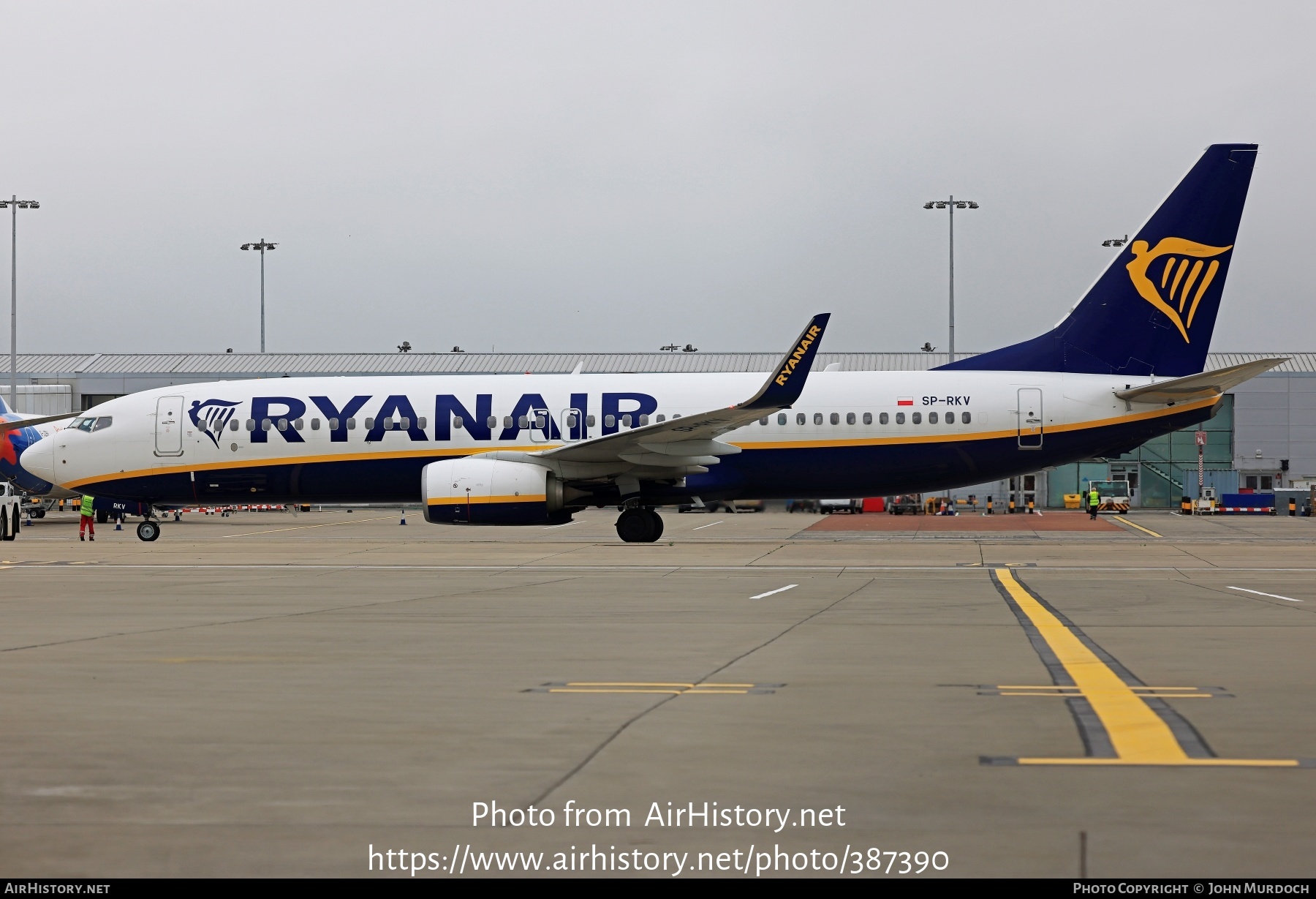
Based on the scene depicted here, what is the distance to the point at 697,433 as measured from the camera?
2634 centimetres

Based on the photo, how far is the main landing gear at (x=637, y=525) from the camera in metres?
28.0

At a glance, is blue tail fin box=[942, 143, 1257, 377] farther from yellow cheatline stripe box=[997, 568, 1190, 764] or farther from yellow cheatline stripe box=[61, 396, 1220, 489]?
yellow cheatline stripe box=[997, 568, 1190, 764]

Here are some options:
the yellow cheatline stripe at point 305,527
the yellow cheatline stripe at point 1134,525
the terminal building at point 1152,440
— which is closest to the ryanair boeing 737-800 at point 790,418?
the yellow cheatline stripe at point 305,527

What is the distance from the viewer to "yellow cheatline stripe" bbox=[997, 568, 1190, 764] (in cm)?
603

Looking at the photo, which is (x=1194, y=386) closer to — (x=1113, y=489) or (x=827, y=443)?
(x=827, y=443)

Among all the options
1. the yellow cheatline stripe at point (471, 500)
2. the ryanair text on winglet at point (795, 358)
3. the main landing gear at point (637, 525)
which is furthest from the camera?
the main landing gear at point (637, 525)

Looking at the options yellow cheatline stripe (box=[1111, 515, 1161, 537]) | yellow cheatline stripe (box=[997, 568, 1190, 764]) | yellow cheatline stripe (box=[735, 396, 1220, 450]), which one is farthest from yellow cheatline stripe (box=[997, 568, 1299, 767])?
yellow cheatline stripe (box=[1111, 515, 1161, 537])

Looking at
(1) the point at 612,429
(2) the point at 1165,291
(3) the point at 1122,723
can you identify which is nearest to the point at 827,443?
(1) the point at 612,429

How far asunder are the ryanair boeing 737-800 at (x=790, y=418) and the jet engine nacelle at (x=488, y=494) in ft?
3.83

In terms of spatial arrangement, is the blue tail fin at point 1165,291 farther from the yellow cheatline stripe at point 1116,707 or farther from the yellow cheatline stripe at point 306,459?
the yellow cheatline stripe at point 1116,707

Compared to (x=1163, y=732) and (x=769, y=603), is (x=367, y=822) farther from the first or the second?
(x=769, y=603)

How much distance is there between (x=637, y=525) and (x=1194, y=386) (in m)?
12.0

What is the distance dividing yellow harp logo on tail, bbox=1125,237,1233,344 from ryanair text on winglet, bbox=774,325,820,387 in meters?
8.85

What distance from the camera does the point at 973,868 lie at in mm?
4227
